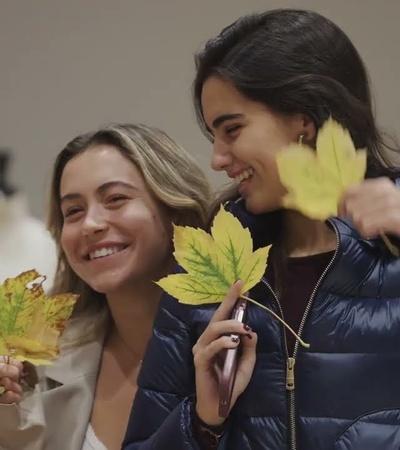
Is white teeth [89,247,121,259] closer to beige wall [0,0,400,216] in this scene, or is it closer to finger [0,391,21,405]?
finger [0,391,21,405]

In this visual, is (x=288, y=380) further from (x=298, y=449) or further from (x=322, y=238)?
(x=322, y=238)

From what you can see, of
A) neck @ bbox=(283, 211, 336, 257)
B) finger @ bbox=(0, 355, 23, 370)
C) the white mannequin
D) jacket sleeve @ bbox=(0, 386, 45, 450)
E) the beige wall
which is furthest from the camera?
the beige wall

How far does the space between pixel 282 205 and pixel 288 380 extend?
190 mm

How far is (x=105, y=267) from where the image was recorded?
1218 mm

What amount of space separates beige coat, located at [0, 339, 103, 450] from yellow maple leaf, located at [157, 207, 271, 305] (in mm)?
401

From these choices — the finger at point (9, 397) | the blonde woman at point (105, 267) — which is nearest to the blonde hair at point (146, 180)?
the blonde woman at point (105, 267)

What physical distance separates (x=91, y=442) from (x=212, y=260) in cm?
44

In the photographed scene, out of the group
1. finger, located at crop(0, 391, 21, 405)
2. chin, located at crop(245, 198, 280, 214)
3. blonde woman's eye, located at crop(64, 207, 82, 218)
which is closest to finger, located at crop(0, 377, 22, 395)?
finger, located at crop(0, 391, 21, 405)

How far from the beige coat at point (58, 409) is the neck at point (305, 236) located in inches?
17.7

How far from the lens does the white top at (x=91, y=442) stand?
121 cm

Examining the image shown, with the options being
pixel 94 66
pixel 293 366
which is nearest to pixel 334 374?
pixel 293 366

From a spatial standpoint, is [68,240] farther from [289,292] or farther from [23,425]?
[289,292]

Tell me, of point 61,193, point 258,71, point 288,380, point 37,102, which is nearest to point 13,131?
point 37,102

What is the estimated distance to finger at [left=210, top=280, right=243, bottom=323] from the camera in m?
0.90
